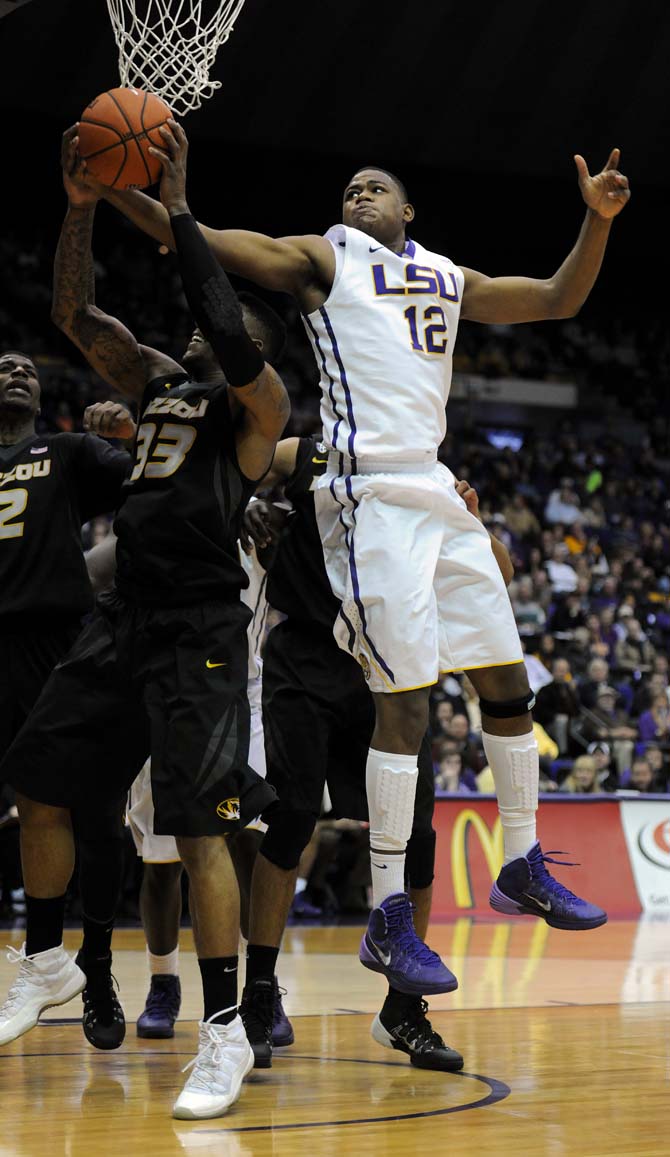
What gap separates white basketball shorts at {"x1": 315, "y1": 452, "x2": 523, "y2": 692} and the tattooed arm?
749mm

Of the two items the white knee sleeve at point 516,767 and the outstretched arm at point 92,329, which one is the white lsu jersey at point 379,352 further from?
the white knee sleeve at point 516,767

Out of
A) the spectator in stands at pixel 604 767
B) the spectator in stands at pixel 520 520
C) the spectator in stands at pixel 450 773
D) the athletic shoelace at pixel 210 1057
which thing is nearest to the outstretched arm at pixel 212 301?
the athletic shoelace at pixel 210 1057

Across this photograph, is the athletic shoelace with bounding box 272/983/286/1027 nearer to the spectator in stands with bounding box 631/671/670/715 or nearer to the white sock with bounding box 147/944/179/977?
the white sock with bounding box 147/944/179/977

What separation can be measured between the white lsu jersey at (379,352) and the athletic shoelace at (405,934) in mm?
1435

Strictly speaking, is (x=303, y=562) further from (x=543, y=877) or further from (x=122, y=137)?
(x=122, y=137)

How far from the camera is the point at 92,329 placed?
4926 mm

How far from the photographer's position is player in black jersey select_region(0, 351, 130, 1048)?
197 inches

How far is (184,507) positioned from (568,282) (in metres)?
1.54

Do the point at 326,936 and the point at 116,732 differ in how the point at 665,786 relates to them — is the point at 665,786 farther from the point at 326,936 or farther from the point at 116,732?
the point at 116,732

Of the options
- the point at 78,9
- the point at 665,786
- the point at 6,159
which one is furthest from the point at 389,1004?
the point at 6,159

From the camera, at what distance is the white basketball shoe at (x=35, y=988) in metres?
4.54

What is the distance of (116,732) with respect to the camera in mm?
Result: 4598

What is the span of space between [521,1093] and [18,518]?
102 inches

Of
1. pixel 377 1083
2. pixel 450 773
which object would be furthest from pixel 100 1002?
pixel 450 773
